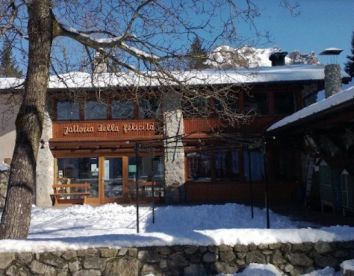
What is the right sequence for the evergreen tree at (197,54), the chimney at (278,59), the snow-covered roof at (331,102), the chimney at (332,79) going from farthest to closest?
the chimney at (278,59) → the chimney at (332,79) → the snow-covered roof at (331,102) → the evergreen tree at (197,54)

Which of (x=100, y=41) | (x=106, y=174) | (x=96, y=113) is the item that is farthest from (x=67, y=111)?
(x=100, y=41)

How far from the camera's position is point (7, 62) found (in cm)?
949

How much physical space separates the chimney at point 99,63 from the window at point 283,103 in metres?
13.5

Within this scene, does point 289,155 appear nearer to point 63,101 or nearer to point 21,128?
point 63,101

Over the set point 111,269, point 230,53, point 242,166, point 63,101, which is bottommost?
point 111,269

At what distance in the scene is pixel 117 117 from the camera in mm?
21844

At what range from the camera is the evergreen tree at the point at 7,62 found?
8.77 m

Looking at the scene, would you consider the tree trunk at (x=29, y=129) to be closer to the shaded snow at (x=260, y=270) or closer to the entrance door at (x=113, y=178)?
the shaded snow at (x=260, y=270)

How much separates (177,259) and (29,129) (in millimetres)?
2941

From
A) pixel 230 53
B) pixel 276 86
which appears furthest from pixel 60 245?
pixel 276 86

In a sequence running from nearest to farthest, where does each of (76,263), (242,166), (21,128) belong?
1. (76,263)
2. (21,128)
3. (242,166)

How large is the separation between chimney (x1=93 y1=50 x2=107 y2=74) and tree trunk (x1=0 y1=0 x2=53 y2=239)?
1260mm

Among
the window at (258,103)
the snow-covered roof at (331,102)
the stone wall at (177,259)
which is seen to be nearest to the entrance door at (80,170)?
the window at (258,103)

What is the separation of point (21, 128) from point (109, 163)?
1456 centimetres
